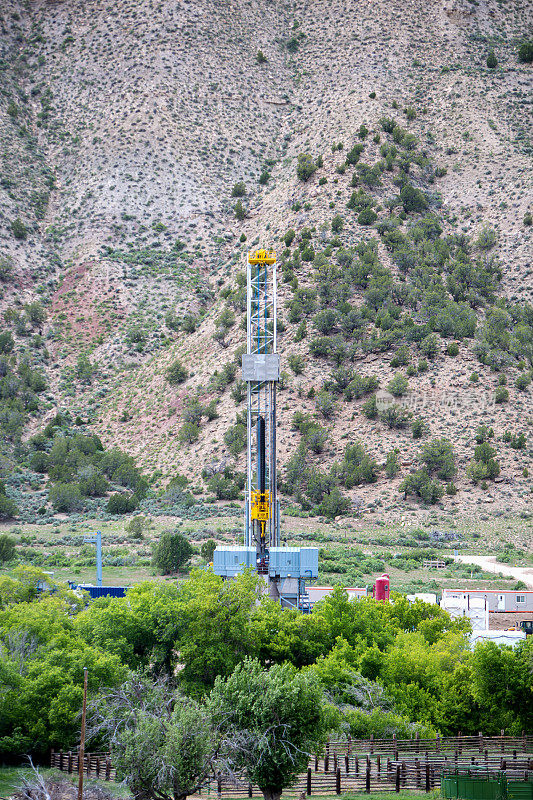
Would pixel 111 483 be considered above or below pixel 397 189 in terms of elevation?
below

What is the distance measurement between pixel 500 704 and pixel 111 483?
46.1 meters

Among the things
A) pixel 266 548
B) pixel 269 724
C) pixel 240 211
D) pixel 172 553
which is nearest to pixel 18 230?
pixel 240 211

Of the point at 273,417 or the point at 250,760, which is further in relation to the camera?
the point at 273,417

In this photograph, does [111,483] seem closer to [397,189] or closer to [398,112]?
[397,189]

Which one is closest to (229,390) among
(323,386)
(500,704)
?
(323,386)

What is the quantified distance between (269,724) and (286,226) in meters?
67.2

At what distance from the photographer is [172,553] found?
58.2 meters

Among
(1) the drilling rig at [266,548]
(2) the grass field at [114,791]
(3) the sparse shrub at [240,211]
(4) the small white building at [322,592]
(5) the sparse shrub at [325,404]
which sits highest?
(3) the sparse shrub at [240,211]

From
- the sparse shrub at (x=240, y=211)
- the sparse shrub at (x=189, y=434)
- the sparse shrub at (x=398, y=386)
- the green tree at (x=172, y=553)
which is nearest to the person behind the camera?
the green tree at (x=172, y=553)

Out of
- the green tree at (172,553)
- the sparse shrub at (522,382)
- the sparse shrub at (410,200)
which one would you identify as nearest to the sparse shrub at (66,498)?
the green tree at (172,553)

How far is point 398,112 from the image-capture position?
332 ft

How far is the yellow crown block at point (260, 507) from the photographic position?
39.3 metres

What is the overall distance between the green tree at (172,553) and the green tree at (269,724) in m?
30.4

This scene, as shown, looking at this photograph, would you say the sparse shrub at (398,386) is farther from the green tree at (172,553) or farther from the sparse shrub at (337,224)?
the green tree at (172,553)
